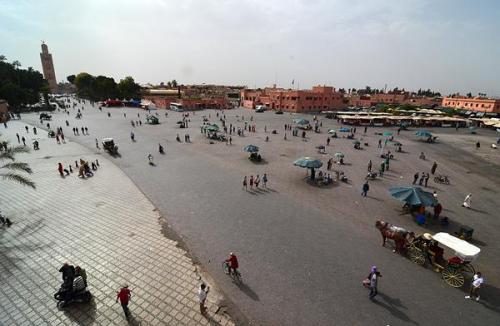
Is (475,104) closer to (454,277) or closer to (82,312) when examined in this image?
(454,277)

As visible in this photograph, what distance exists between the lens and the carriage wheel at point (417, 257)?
9961 mm

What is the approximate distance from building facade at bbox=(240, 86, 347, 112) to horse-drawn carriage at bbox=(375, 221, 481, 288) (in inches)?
2506

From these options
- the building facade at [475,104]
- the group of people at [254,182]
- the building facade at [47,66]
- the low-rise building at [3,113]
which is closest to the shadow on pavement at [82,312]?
the group of people at [254,182]

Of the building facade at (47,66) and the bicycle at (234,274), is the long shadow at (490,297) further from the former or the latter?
the building facade at (47,66)

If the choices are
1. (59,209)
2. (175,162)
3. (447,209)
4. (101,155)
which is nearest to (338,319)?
(447,209)

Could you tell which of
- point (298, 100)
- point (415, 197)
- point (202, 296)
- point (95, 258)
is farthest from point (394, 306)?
point (298, 100)

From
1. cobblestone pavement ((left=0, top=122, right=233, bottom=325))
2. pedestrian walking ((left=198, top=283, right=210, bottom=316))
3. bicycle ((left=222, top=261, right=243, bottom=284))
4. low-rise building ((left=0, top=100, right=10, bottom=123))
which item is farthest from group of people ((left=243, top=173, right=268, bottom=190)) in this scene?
low-rise building ((left=0, top=100, right=10, bottom=123))

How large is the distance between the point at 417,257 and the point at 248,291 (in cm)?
663

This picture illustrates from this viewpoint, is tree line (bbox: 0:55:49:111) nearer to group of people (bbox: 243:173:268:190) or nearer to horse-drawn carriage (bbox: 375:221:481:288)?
group of people (bbox: 243:173:268:190)

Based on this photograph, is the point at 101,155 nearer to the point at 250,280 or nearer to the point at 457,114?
the point at 250,280

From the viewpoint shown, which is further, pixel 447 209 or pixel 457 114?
pixel 457 114

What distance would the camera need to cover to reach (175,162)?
23.1 m

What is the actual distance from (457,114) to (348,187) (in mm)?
64141

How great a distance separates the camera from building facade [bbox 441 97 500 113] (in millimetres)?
67688
